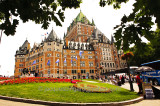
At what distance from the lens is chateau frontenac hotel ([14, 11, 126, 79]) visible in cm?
4941

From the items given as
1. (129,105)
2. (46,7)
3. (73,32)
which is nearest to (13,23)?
(46,7)

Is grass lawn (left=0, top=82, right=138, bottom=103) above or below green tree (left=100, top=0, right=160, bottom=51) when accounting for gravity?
below

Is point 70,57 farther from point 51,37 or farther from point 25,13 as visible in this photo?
point 25,13

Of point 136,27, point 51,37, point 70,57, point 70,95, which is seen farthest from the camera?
point 70,57

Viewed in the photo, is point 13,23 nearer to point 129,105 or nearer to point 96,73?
point 129,105

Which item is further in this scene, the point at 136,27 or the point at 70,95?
the point at 70,95

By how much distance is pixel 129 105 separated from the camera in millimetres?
7594

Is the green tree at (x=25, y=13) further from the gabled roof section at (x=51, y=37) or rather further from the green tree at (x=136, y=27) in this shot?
the gabled roof section at (x=51, y=37)

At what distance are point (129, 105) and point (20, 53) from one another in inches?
2698

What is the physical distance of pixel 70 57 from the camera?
5481 cm

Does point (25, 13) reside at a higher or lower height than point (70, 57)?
lower

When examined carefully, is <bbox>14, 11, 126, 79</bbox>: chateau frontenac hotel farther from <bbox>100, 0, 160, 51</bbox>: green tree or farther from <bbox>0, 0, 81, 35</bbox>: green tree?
<bbox>100, 0, 160, 51</bbox>: green tree

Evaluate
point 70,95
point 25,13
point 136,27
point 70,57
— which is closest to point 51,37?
Answer: point 70,57

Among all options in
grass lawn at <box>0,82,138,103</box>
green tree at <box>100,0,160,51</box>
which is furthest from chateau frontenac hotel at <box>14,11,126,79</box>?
green tree at <box>100,0,160,51</box>
